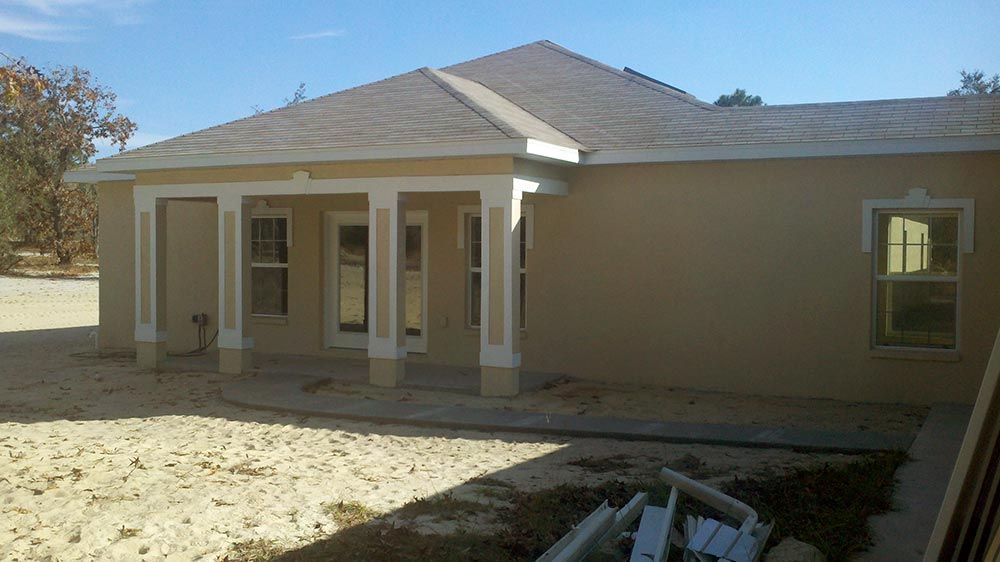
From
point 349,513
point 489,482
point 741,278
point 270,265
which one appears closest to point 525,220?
point 741,278

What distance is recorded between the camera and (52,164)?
37.7m

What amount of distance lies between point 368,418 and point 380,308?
2.11m

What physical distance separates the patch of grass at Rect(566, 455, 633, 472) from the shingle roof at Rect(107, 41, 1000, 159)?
4.21 metres

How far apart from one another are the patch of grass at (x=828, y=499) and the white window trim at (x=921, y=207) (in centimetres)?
396

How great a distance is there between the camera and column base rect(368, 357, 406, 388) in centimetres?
1211

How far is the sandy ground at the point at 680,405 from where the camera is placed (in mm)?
10062

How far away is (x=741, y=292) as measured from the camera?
11.9m

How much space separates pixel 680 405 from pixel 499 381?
2177 mm

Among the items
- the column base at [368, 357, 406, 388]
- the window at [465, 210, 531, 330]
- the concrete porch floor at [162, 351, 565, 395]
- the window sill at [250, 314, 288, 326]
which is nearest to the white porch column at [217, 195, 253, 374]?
the concrete porch floor at [162, 351, 565, 395]

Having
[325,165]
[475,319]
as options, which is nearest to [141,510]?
[325,165]

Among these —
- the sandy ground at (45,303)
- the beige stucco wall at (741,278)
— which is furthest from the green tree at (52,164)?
the beige stucco wall at (741,278)

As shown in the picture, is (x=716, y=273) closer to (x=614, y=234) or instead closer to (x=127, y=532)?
(x=614, y=234)

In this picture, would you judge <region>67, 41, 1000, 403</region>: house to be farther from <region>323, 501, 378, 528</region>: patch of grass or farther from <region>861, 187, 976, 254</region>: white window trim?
<region>323, 501, 378, 528</region>: patch of grass

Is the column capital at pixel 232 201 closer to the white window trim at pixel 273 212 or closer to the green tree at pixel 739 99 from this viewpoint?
the white window trim at pixel 273 212
